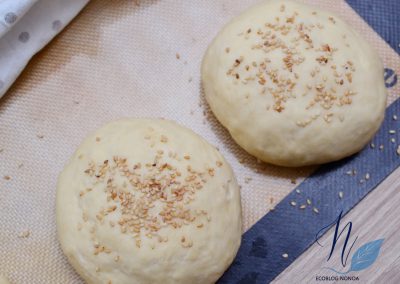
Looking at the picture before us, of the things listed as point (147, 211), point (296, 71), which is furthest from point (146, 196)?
point (296, 71)

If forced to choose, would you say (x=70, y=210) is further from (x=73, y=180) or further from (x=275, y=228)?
(x=275, y=228)

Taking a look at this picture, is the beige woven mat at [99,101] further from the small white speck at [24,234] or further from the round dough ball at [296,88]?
the round dough ball at [296,88]

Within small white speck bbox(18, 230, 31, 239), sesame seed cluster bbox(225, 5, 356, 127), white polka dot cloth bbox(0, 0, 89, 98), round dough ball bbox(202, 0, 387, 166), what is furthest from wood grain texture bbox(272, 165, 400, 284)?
white polka dot cloth bbox(0, 0, 89, 98)

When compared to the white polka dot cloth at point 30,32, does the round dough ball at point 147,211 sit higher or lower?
lower

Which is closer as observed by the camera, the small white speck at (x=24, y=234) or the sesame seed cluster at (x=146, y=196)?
the sesame seed cluster at (x=146, y=196)

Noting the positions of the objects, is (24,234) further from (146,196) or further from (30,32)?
(30,32)

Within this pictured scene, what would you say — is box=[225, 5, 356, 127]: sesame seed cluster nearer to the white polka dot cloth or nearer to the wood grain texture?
the wood grain texture

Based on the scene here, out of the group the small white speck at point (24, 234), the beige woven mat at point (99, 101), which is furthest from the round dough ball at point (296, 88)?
the small white speck at point (24, 234)

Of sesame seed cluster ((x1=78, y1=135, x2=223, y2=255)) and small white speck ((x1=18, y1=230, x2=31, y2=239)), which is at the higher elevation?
sesame seed cluster ((x1=78, y1=135, x2=223, y2=255))
